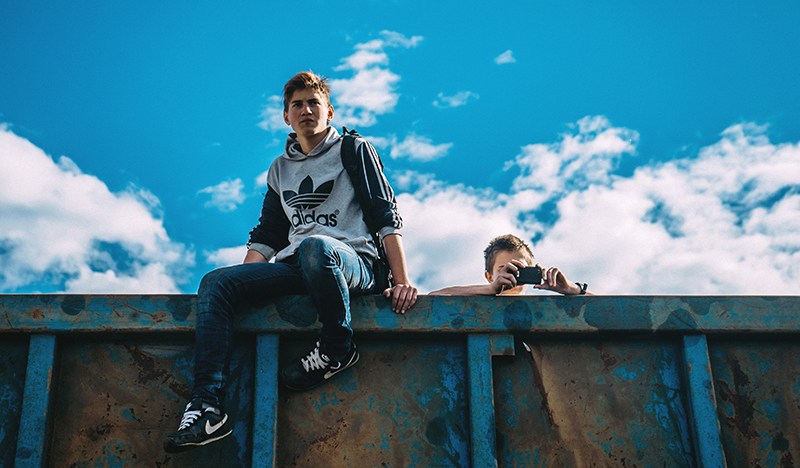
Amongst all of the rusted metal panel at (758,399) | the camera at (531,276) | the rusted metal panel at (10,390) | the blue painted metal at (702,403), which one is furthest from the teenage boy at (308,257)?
the rusted metal panel at (758,399)

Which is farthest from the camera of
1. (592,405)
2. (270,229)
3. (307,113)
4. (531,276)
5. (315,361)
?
(270,229)

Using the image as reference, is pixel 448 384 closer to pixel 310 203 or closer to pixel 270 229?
pixel 310 203

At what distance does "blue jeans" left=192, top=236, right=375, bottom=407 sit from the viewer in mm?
1649

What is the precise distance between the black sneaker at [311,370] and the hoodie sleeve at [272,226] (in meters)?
0.78

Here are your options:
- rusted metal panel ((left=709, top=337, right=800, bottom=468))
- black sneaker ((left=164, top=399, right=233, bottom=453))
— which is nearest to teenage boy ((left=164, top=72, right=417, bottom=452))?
black sneaker ((left=164, top=399, right=233, bottom=453))

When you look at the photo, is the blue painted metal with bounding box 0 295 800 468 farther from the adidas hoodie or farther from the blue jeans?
the adidas hoodie

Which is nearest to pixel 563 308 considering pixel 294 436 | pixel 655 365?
pixel 655 365

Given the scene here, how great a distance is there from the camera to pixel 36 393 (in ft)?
5.46

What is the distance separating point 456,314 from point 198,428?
82cm

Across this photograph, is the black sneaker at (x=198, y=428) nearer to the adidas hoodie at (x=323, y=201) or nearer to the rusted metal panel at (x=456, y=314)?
the rusted metal panel at (x=456, y=314)

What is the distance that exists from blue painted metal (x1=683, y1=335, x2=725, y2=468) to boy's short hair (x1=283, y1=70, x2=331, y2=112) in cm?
164

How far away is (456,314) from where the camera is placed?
1.80 m

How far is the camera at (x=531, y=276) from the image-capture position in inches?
81.0

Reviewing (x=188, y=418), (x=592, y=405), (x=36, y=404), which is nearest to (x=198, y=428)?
(x=188, y=418)
